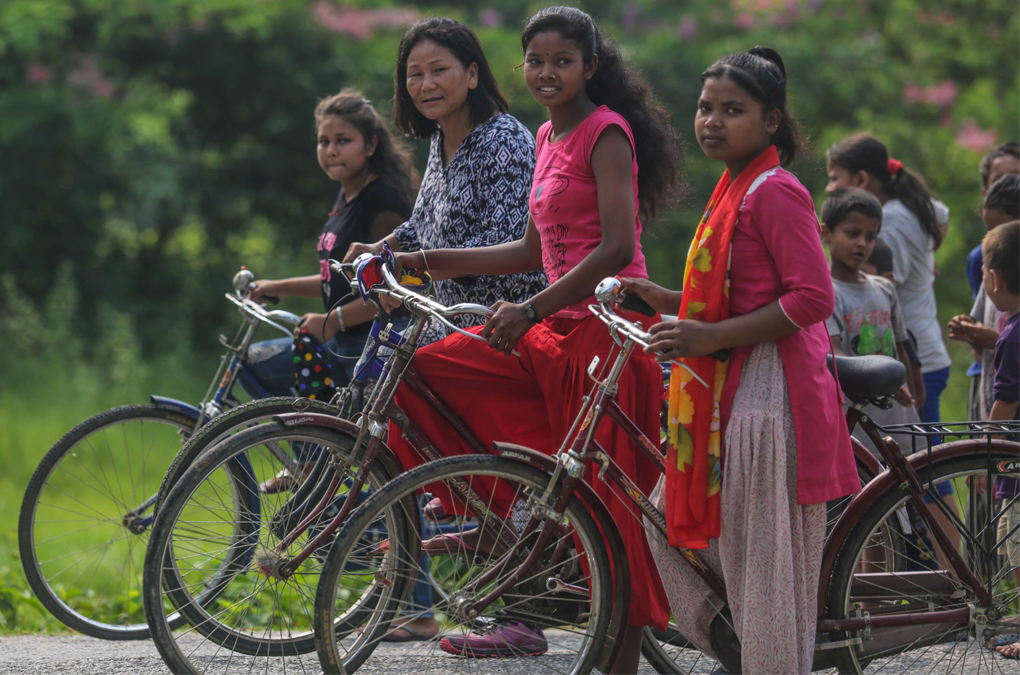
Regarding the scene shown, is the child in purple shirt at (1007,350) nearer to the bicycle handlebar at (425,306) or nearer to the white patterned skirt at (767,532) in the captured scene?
the white patterned skirt at (767,532)

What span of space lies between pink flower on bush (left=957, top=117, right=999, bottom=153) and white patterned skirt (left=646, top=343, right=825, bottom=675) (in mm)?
7870

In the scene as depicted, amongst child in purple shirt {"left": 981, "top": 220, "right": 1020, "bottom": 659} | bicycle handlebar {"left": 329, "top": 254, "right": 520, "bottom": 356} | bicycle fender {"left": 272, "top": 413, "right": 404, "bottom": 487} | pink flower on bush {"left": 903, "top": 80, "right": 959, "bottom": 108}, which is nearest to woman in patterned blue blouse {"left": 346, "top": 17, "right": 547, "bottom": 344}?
bicycle handlebar {"left": 329, "top": 254, "right": 520, "bottom": 356}

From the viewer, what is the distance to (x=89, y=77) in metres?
8.79

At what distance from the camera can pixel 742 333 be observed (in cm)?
291

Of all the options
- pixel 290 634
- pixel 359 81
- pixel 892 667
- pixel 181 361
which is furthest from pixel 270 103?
pixel 892 667

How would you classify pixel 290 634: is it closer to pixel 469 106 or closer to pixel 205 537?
pixel 205 537

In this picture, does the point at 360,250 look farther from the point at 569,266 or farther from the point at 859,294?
the point at 859,294

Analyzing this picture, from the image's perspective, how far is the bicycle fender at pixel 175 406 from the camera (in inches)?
165

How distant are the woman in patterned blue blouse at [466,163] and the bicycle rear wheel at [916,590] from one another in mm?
1278

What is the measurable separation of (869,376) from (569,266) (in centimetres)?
90

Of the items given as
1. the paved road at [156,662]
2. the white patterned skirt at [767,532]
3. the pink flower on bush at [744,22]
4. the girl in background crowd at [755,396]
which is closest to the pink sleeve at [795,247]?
the girl in background crowd at [755,396]

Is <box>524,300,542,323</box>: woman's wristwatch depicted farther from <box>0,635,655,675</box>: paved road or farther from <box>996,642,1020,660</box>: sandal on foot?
<box>996,642,1020,660</box>: sandal on foot

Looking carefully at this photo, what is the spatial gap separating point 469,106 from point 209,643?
201 cm

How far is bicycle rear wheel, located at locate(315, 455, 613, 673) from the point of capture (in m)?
2.97
